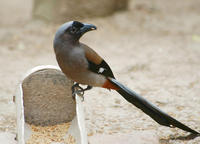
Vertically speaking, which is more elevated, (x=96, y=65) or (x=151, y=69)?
(x=151, y=69)

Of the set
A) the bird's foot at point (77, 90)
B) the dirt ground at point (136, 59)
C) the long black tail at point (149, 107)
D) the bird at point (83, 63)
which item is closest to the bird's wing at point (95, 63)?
the bird at point (83, 63)

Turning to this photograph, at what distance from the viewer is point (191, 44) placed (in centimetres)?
621

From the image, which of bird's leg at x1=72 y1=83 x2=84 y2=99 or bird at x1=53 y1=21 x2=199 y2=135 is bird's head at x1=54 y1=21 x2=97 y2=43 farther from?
bird's leg at x1=72 y1=83 x2=84 y2=99

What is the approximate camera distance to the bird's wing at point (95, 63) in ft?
8.51

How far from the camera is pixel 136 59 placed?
5562 millimetres

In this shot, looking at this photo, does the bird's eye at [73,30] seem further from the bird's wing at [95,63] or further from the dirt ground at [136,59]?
the dirt ground at [136,59]

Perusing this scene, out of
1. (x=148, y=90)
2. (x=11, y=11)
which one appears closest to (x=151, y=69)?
(x=148, y=90)

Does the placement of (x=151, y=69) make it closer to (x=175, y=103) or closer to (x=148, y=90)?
(x=148, y=90)

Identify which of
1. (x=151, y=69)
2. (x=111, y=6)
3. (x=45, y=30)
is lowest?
(x=151, y=69)

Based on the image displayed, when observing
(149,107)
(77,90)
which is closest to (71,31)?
(77,90)

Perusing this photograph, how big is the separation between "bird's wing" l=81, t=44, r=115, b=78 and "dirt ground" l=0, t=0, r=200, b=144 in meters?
0.73

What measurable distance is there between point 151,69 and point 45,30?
8.55 feet

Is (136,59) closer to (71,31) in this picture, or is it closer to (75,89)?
(75,89)

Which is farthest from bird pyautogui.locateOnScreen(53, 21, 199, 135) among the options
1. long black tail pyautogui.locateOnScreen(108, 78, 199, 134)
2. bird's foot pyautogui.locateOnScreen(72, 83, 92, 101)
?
bird's foot pyautogui.locateOnScreen(72, 83, 92, 101)
